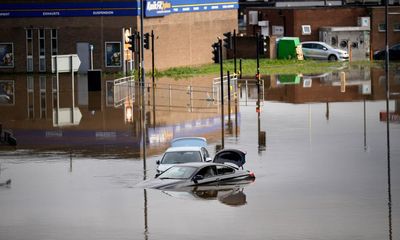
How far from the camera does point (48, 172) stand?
37.5 meters

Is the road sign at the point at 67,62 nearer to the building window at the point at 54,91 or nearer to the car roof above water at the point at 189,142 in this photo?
the building window at the point at 54,91

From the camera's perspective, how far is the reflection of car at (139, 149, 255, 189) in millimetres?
33781

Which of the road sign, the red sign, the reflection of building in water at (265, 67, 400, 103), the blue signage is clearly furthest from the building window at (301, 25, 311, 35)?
the red sign

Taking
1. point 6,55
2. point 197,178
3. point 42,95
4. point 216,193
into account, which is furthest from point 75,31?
point 216,193

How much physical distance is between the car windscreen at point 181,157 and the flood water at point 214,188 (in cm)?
86

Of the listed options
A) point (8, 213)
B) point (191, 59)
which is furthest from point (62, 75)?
point (8, 213)

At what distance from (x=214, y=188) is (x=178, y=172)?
1.29 meters

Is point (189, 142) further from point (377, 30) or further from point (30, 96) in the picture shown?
point (377, 30)

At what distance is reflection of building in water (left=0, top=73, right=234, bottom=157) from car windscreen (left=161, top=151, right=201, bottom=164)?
4.86m

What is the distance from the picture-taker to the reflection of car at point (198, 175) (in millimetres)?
33781

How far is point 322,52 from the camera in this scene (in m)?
A: 87.9

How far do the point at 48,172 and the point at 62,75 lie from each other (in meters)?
37.2

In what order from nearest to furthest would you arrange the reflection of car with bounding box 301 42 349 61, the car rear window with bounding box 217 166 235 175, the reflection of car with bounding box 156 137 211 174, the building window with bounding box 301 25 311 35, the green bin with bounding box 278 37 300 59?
1. the car rear window with bounding box 217 166 235 175
2. the reflection of car with bounding box 156 137 211 174
3. the reflection of car with bounding box 301 42 349 61
4. the green bin with bounding box 278 37 300 59
5. the building window with bounding box 301 25 311 35

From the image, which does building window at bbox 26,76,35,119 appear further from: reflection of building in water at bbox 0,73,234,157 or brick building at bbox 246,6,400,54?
brick building at bbox 246,6,400,54
